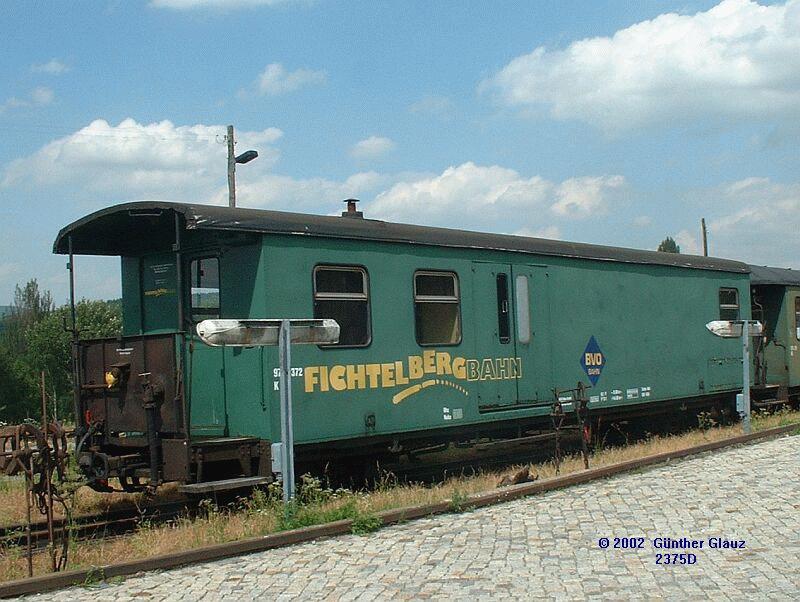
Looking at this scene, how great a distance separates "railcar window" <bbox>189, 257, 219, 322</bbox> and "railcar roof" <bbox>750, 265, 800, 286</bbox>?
12007 millimetres

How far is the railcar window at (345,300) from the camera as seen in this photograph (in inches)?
389

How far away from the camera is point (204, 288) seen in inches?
401

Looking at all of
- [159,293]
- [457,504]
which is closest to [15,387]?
[159,293]

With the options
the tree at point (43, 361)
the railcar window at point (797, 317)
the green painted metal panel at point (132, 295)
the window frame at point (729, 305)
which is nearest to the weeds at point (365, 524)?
the green painted metal panel at point (132, 295)

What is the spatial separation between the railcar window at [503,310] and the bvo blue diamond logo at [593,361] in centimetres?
181

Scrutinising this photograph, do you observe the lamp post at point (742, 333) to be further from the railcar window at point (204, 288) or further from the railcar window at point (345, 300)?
the railcar window at point (204, 288)

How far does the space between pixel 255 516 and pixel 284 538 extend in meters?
0.99

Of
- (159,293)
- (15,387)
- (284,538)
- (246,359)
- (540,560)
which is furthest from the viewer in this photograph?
(15,387)

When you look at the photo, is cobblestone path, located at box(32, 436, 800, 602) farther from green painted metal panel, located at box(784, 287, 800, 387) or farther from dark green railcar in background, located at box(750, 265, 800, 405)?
green painted metal panel, located at box(784, 287, 800, 387)

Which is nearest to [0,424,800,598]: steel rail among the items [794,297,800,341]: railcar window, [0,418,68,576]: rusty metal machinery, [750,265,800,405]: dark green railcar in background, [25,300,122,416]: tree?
[0,418,68,576]: rusty metal machinery

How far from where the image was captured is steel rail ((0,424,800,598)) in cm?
623

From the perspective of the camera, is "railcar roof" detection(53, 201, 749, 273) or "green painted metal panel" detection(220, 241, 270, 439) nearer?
"railcar roof" detection(53, 201, 749, 273)

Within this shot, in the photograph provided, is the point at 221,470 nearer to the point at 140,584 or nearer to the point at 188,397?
the point at 188,397

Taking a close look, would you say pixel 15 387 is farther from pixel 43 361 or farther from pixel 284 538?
pixel 284 538
